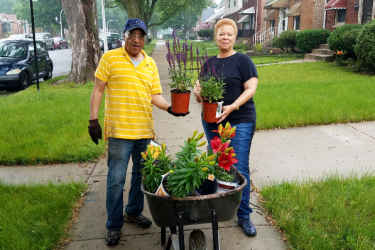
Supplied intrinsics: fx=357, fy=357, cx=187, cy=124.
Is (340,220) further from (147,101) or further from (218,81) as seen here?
(147,101)

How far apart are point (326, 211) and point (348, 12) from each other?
18276 mm

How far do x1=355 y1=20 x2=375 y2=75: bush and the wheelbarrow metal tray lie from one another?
10.7 metres

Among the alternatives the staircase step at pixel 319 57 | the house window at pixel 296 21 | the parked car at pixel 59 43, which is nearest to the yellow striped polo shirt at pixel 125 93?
the staircase step at pixel 319 57

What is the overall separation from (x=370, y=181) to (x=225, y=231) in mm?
1954

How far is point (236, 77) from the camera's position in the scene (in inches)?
126

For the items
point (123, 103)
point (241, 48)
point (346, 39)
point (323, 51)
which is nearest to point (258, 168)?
point (123, 103)

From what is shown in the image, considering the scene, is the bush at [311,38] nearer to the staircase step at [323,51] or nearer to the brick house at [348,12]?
the staircase step at [323,51]

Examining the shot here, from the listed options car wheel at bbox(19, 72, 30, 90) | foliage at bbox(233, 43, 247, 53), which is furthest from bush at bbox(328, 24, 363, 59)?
car wheel at bbox(19, 72, 30, 90)

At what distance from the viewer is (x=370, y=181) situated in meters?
4.14

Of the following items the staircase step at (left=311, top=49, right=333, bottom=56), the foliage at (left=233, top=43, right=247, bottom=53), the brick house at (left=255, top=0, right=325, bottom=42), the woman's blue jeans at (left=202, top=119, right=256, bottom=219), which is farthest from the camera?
the foliage at (left=233, top=43, right=247, bottom=53)

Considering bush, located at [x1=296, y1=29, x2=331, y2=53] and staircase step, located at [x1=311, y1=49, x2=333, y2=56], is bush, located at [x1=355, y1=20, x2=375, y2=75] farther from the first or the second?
bush, located at [x1=296, y1=29, x2=331, y2=53]

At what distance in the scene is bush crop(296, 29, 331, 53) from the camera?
18.4 metres

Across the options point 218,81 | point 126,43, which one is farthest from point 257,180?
point 126,43

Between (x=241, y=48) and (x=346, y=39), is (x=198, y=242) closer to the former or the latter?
(x=346, y=39)
